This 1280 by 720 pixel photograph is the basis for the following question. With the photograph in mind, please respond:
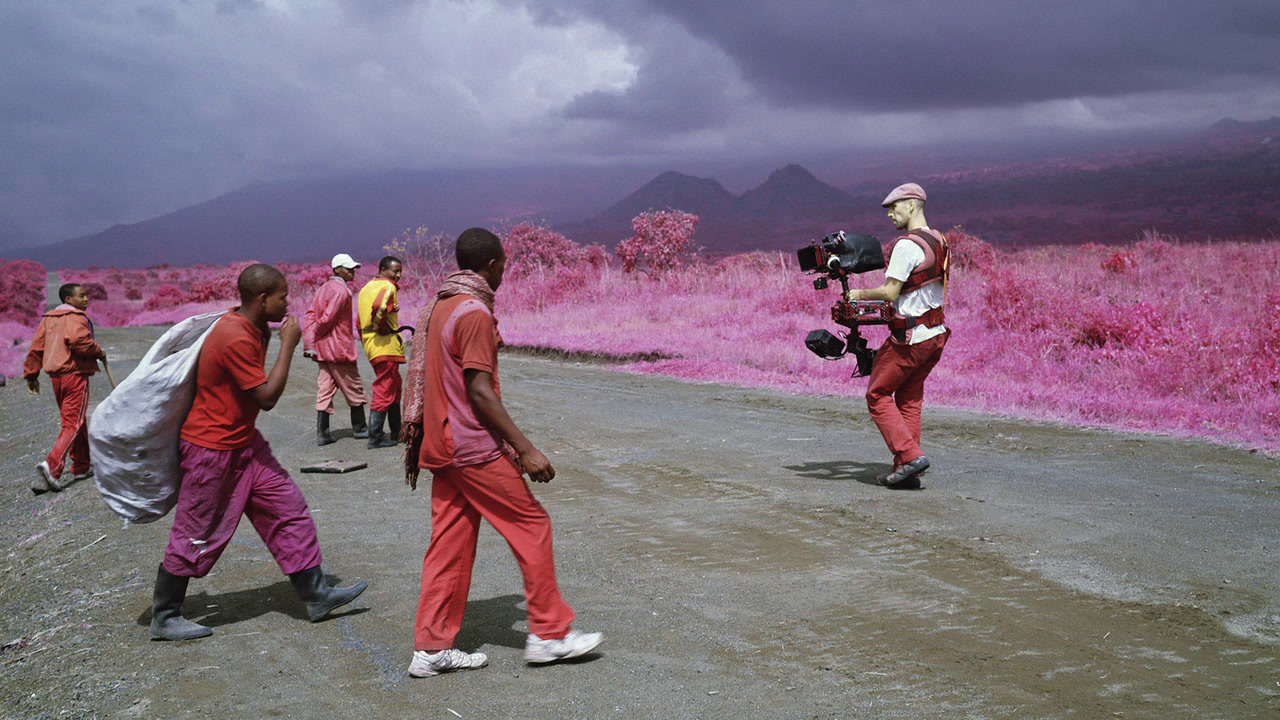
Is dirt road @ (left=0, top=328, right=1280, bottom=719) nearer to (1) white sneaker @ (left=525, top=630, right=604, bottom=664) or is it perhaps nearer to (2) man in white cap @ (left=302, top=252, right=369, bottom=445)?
(1) white sneaker @ (left=525, top=630, right=604, bottom=664)

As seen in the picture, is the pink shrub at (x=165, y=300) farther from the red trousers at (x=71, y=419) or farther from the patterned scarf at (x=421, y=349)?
the patterned scarf at (x=421, y=349)

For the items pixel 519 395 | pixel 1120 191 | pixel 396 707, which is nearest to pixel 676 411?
pixel 519 395

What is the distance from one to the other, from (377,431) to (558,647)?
6.28 metres

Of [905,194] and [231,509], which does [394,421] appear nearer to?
[231,509]

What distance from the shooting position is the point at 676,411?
12.1m

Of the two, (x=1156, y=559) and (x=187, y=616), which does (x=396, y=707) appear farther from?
(x=1156, y=559)

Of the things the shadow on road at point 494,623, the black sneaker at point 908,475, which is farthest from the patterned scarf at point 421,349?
the black sneaker at point 908,475

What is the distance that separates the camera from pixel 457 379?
13.2 feet

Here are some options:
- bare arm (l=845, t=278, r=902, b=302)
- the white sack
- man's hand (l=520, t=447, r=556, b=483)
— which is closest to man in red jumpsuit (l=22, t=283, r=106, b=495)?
the white sack

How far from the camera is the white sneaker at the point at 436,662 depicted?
13.7 ft

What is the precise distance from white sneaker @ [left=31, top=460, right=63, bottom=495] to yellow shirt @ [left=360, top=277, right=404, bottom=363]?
309 centimetres

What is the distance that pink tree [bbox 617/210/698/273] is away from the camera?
32156 millimetres

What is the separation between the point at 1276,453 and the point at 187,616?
8914 millimetres

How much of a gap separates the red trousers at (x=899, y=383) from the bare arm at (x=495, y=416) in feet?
12.3
